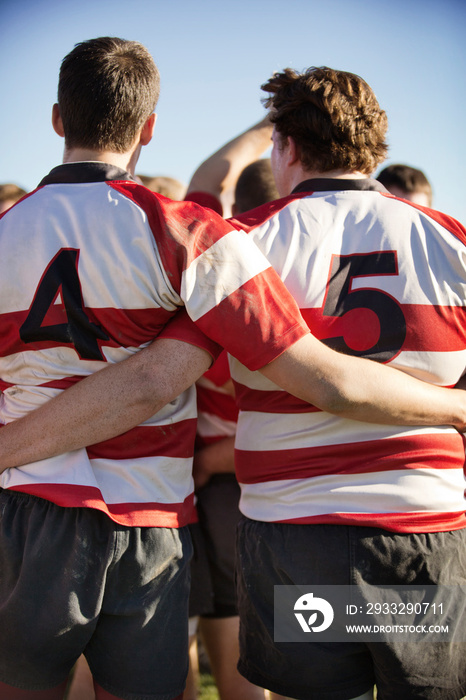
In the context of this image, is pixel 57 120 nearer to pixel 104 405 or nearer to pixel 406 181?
pixel 104 405

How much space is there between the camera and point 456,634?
1683 mm

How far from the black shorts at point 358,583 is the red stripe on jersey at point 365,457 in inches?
6.1

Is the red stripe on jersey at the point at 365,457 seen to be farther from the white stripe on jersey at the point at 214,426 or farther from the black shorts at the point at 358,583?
the white stripe on jersey at the point at 214,426

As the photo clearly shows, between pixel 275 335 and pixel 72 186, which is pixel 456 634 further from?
pixel 72 186

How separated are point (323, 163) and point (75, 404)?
1.06m

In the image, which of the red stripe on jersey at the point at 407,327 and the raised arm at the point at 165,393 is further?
the red stripe on jersey at the point at 407,327

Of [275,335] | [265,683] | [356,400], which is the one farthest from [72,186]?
[265,683]

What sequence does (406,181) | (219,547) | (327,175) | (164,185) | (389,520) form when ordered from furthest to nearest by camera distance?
(406,181) → (164,185) → (219,547) → (327,175) → (389,520)

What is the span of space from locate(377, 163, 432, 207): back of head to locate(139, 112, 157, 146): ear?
225 cm

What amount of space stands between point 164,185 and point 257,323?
7.18ft

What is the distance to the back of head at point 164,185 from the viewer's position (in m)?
3.38

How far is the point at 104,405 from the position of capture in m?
1.58

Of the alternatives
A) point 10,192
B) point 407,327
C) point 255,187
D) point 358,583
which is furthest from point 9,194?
point 358,583

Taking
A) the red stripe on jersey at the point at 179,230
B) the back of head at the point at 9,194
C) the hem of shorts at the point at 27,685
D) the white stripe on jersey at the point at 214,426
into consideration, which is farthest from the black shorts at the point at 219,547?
the back of head at the point at 9,194
